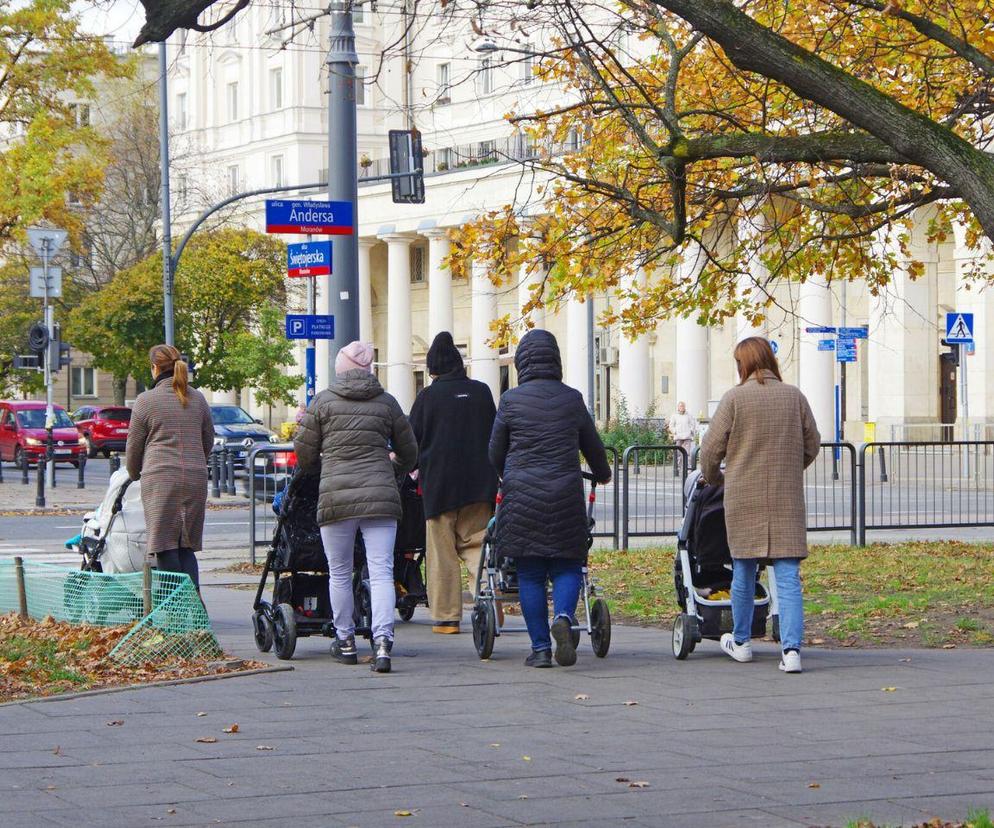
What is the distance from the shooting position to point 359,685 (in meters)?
9.82

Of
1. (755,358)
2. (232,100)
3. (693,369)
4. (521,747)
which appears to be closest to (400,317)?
(693,369)

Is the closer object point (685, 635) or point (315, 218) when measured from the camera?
point (685, 635)

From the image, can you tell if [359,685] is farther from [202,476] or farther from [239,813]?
[239,813]

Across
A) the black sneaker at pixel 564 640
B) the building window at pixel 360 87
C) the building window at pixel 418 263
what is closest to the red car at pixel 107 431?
the building window at pixel 418 263

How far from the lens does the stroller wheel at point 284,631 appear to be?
1081 centimetres

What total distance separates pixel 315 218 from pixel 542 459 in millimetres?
5668

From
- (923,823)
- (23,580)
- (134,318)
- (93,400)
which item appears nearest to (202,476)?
(23,580)

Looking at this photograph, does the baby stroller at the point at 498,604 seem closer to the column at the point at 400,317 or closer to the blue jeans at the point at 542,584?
the blue jeans at the point at 542,584

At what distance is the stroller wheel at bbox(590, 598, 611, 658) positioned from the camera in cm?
1082

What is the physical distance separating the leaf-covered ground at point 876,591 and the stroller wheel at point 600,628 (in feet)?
6.50

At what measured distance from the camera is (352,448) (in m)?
10.6

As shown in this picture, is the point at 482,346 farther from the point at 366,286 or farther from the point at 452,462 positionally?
the point at 452,462

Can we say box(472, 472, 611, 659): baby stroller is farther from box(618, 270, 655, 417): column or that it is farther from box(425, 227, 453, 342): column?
box(425, 227, 453, 342): column

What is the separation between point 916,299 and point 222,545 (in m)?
30.3
